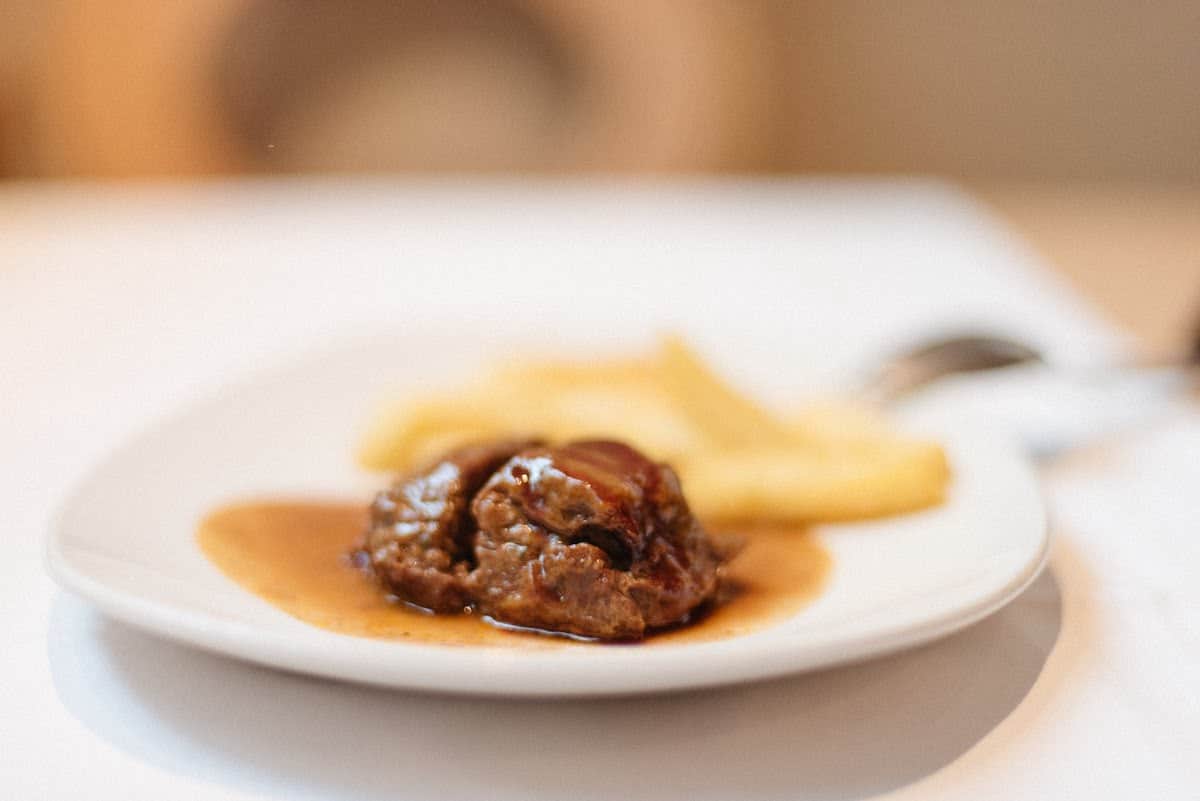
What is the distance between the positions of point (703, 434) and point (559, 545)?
2.03 ft

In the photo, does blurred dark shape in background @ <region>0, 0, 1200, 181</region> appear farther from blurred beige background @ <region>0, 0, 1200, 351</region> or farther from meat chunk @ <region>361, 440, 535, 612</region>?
meat chunk @ <region>361, 440, 535, 612</region>

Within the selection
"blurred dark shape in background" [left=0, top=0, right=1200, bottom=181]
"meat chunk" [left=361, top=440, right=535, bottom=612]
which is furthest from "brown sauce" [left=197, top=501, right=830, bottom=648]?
"blurred dark shape in background" [left=0, top=0, right=1200, bottom=181]

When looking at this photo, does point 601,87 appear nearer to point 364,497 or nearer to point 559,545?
point 364,497

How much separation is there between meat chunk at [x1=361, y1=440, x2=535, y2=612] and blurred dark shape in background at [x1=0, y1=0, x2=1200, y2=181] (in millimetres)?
3994

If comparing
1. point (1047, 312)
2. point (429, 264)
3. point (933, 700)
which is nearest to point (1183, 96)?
point (1047, 312)

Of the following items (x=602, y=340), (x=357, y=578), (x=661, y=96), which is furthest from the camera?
(x=661, y=96)

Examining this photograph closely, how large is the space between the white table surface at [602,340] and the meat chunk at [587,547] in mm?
134

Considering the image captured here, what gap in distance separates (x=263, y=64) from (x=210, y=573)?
176 inches

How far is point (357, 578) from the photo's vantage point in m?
1.56

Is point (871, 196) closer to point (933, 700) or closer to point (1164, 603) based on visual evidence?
point (1164, 603)

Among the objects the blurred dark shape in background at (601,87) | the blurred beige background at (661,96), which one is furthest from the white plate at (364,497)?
the blurred dark shape in background at (601,87)

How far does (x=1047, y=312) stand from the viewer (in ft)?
10.8

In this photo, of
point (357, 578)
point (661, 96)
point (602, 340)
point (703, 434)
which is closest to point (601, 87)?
point (661, 96)

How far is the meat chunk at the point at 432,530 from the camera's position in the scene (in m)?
1.47
